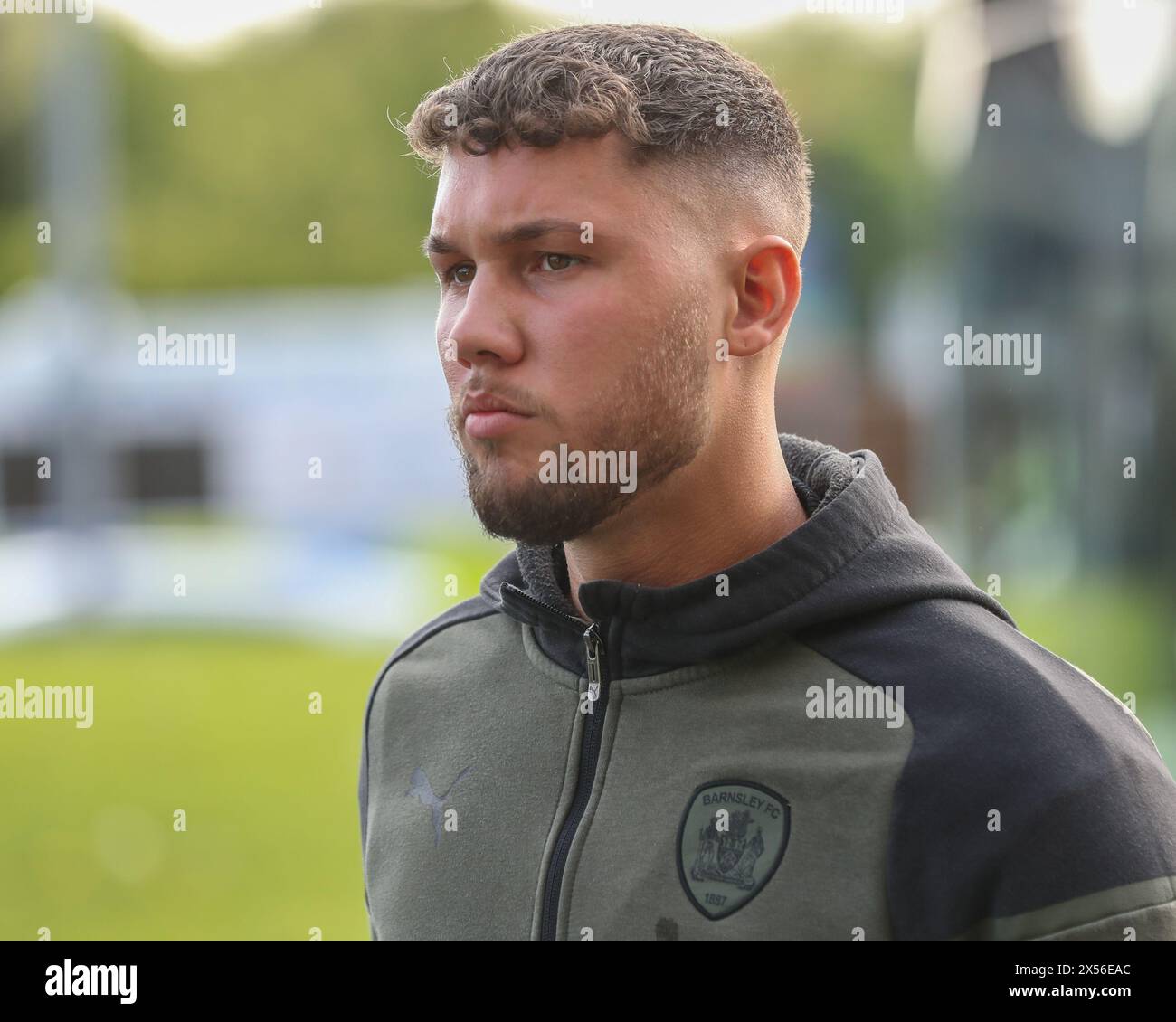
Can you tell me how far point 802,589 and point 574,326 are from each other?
1.46ft

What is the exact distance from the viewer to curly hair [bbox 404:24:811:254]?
5.95 ft

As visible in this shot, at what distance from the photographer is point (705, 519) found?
1.93 metres

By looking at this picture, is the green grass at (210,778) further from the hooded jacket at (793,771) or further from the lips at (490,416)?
the lips at (490,416)

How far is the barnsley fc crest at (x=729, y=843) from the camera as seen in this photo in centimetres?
170

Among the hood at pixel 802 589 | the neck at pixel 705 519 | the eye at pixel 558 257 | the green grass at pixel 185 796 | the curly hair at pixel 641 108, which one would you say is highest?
the curly hair at pixel 641 108

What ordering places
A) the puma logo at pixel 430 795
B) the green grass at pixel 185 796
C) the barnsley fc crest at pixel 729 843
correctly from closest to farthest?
the barnsley fc crest at pixel 729 843
the puma logo at pixel 430 795
the green grass at pixel 185 796

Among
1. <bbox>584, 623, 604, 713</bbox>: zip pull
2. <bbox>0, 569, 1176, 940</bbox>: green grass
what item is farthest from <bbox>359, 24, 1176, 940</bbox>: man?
<bbox>0, 569, 1176, 940</bbox>: green grass

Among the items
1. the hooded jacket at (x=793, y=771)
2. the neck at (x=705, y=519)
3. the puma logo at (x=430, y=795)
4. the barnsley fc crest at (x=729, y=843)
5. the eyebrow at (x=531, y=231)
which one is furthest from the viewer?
the puma logo at (x=430, y=795)

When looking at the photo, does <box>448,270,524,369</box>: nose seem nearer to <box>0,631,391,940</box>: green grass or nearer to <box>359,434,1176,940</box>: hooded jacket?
<box>359,434,1176,940</box>: hooded jacket

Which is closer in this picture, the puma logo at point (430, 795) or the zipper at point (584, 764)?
the zipper at point (584, 764)

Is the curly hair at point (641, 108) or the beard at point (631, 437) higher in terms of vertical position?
the curly hair at point (641, 108)

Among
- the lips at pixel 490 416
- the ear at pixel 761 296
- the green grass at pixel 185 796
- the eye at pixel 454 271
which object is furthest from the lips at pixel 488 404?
the green grass at pixel 185 796

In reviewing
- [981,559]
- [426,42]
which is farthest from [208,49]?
[981,559]

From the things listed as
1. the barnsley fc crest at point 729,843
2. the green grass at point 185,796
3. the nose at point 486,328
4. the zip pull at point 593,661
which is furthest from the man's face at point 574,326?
the green grass at point 185,796
